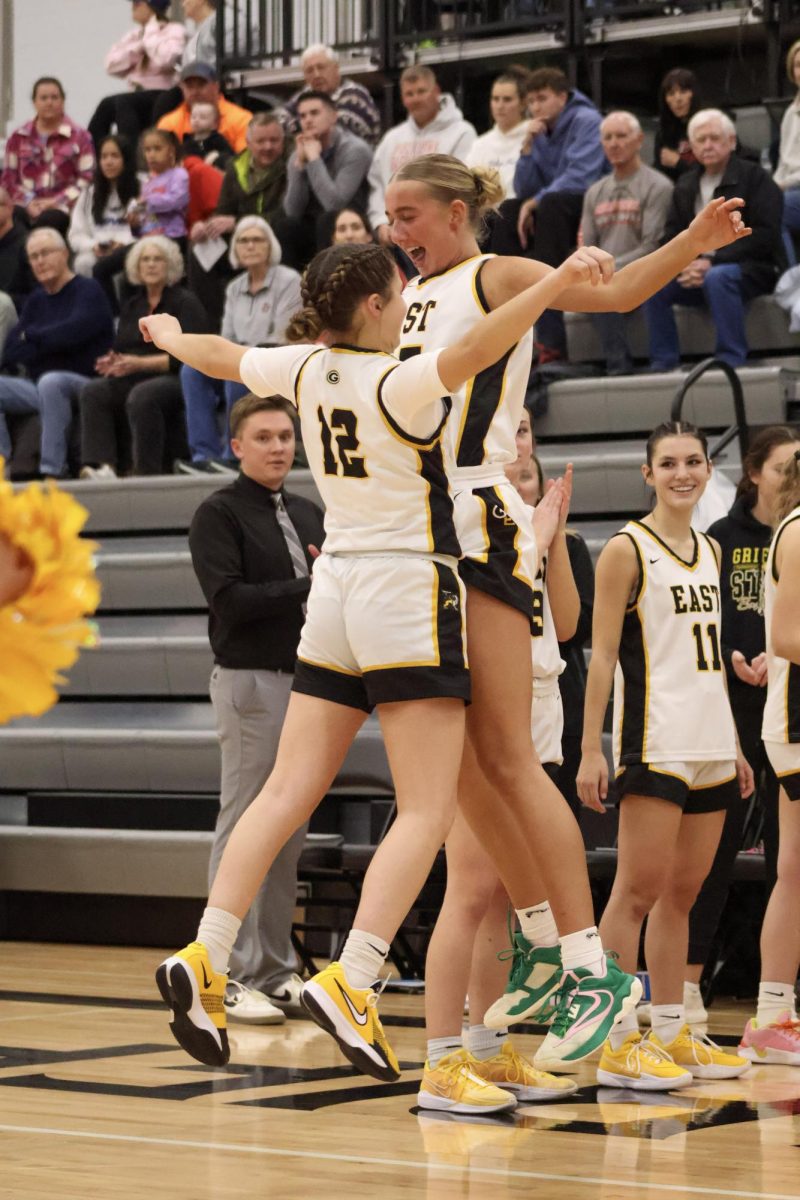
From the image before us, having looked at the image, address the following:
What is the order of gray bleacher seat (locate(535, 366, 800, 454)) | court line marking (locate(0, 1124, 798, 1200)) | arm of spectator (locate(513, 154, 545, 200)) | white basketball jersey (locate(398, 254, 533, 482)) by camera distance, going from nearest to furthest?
court line marking (locate(0, 1124, 798, 1200)) → white basketball jersey (locate(398, 254, 533, 482)) → gray bleacher seat (locate(535, 366, 800, 454)) → arm of spectator (locate(513, 154, 545, 200))

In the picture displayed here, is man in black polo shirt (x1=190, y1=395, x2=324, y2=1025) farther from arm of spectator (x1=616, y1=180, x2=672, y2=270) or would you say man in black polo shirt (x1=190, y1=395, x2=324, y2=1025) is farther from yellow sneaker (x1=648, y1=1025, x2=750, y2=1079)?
arm of spectator (x1=616, y1=180, x2=672, y2=270)

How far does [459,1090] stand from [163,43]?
10017mm

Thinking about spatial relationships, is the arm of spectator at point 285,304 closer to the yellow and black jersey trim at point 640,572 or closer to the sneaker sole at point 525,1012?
the yellow and black jersey trim at point 640,572

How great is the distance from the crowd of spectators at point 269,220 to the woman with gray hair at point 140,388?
0.04 ft

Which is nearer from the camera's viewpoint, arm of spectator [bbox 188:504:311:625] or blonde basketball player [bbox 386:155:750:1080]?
blonde basketball player [bbox 386:155:750:1080]

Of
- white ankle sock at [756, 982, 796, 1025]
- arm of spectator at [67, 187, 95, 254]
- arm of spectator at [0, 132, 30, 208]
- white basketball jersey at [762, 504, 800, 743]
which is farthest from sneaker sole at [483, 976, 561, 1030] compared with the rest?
arm of spectator at [0, 132, 30, 208]

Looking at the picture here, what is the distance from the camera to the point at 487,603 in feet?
11.7

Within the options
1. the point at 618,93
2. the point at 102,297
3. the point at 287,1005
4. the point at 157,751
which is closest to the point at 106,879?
the point at 157,751

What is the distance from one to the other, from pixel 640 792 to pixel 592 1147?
1073mm

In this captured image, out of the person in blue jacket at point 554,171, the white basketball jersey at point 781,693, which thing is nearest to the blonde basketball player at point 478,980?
the white basketball jersey at point 781,693

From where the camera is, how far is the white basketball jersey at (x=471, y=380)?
3.60 metres

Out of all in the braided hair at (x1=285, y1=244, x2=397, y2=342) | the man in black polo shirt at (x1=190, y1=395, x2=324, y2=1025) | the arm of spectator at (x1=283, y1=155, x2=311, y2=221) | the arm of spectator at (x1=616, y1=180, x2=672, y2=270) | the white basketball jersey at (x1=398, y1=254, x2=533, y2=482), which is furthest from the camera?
the arm of spectator at (x1=283, y1=155, x2=311, y2=221)

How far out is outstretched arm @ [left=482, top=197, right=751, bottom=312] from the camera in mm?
3344

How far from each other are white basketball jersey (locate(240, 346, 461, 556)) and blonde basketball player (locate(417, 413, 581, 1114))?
20.0 inches
